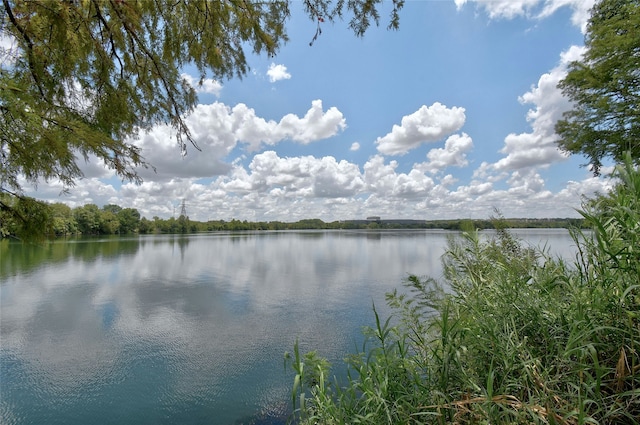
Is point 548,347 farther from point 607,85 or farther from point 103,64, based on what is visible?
point 607,85

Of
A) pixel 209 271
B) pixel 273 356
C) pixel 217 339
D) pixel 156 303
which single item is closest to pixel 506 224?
pixel 273 356

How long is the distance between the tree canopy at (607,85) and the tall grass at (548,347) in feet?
27.2

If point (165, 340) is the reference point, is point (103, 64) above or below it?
above

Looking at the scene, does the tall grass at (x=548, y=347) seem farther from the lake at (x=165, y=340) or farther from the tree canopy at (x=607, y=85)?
the tree canopy at (x=607, y=85)

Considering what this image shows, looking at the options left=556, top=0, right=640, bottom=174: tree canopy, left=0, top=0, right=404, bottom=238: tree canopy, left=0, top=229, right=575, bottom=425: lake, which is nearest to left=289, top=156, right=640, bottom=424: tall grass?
left=0, top=229, right=575, bottom=425: lake

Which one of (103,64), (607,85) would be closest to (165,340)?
(103,64)

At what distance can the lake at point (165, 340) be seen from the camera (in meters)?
6.02

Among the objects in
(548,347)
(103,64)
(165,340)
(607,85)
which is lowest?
(165,340)

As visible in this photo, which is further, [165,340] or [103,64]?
[165,340]

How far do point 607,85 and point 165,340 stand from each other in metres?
16.0

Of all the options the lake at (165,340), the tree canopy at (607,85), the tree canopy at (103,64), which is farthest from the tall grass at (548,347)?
the tree canopy at (607,85)

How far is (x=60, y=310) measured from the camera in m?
12.3

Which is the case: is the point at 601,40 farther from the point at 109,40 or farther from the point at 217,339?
the point at 217,339

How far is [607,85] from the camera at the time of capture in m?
8.52
